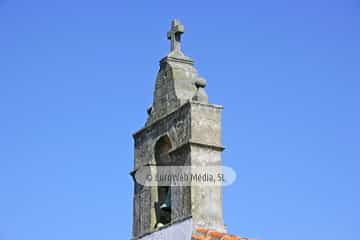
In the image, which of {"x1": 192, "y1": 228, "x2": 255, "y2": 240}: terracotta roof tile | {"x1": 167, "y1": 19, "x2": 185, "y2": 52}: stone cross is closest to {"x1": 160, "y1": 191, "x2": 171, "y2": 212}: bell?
{"x1": 192, "y1": 228, "x2": 255, "y2": 240}: terracotta roof tile

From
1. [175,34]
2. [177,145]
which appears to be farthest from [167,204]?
[175,34]

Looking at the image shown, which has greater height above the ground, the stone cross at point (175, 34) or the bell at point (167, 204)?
the stone cross at point (175, 34)

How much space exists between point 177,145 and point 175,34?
201 centimetres

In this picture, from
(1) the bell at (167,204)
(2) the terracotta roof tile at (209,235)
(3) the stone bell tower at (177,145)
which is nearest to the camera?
(2) the terracotta roof tile at (209,235)

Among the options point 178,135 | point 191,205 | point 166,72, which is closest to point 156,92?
point 166,72

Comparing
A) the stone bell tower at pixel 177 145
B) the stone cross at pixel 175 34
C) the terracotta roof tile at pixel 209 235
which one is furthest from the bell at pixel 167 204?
the stone cross at pixel 175 34

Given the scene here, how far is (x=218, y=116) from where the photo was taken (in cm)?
1295

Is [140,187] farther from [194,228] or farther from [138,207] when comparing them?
[194,228]

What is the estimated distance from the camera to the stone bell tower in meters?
12.3

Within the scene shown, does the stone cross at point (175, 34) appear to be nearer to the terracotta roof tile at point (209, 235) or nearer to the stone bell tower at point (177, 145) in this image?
the stone bell tower at point (177, 145)

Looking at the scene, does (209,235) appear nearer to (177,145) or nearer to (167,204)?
(167,204)

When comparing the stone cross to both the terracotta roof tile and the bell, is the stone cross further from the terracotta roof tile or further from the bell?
the terracotta roof tile

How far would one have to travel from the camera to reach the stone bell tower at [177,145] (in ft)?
40.4

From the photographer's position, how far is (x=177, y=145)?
507 inches
